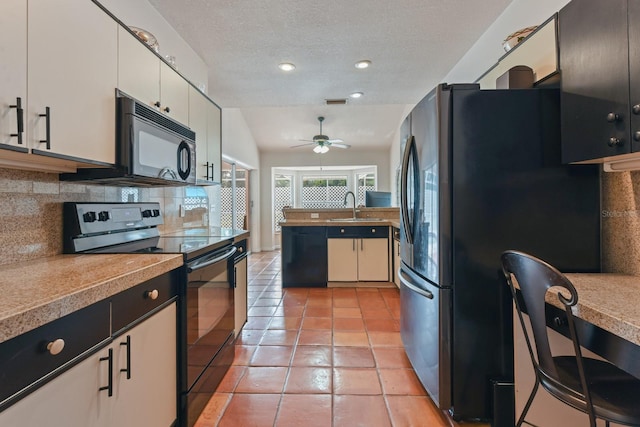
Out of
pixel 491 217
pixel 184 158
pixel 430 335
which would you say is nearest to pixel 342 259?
pixel 430 335

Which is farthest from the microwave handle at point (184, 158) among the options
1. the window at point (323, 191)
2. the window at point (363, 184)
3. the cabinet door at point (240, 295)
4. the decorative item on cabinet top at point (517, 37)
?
the window at point (323, 191)

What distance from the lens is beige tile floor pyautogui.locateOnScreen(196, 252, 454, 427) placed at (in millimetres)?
1641

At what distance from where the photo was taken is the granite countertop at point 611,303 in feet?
2.66

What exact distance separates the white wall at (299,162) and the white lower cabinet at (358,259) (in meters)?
3.73

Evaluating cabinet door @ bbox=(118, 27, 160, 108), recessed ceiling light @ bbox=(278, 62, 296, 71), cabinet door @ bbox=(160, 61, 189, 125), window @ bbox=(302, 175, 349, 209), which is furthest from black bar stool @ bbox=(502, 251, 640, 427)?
window @ bbox=(302, 175, 349, 209)

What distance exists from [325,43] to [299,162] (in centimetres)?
497

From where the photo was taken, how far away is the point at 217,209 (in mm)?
3914

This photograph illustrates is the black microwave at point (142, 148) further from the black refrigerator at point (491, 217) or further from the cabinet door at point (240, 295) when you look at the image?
the black refrigerator at point (491, 217)

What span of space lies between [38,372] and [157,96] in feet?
5.12

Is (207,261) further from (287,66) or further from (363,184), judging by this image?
(363,184)

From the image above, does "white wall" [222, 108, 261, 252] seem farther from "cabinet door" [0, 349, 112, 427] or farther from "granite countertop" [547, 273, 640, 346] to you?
"granite countertop" [547, 273, 640, 346]

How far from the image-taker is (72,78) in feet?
4.01

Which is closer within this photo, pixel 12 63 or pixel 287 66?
pixel 12 63

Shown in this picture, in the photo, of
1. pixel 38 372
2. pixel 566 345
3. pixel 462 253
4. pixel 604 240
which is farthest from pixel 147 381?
pixel 604 240
